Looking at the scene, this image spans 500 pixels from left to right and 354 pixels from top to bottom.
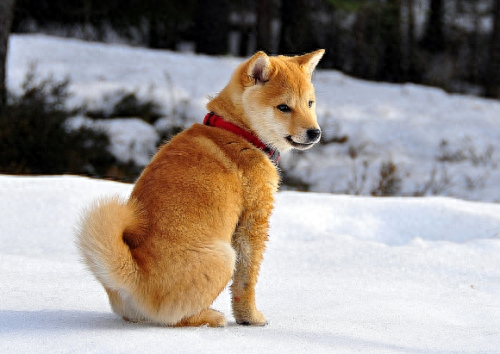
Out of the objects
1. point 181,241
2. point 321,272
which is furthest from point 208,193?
point 321,272

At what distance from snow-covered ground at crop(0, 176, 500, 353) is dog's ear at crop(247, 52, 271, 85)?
1.24m

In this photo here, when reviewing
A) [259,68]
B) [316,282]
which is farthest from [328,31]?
[259,68]

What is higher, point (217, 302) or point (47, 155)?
point (217, 302)

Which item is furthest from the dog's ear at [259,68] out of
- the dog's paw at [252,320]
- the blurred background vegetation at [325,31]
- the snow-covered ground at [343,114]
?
the blurred background vegetation at [325,31]

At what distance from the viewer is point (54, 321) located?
2689mm

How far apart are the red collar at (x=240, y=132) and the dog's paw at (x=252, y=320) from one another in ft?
2.58

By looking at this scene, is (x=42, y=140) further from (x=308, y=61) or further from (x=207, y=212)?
(x=207, y=212)

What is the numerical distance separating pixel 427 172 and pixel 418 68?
646 cm

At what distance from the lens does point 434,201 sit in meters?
5.58

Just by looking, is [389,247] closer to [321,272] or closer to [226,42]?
[321,272]

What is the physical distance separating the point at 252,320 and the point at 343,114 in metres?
8.91

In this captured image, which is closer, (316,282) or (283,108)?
(283,108)

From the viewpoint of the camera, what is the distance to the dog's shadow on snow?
2.57 m

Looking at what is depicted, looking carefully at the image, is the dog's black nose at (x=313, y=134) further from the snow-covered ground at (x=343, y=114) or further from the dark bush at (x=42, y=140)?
the dark bush at (x=42, y=140)
